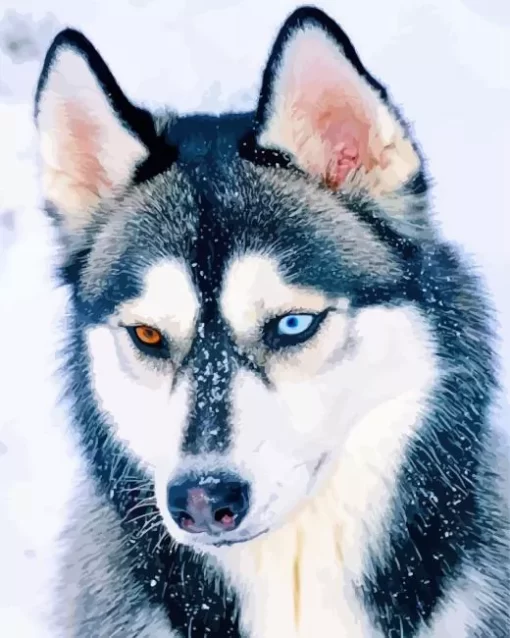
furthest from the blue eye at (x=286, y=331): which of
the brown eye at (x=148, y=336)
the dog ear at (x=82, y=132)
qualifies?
the dog ear at (x=82, y=132)

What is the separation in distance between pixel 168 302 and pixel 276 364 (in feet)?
0.36

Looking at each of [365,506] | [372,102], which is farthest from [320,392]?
[372,102]

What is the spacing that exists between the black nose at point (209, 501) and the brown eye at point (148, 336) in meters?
0.13

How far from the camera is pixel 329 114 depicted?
2.23ft

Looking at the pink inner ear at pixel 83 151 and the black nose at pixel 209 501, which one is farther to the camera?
the pink inner ear at pixel 83 151

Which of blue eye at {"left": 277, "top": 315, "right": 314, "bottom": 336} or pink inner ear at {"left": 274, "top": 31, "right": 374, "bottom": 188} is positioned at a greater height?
pink inner ear at {"left": 274, "top": 31, "right": 374, "bottom": 188}

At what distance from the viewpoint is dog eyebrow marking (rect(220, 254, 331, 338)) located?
657mm

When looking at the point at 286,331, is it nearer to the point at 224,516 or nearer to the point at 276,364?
the point at 276,364

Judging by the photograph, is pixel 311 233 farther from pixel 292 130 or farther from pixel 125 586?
pixel 125 586

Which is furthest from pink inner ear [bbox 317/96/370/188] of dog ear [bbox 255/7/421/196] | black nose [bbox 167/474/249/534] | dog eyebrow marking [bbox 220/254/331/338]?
black nose [bbox 167/474/249/534]

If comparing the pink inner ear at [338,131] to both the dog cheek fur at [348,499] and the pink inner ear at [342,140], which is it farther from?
the dog cheek fur at [348,499]

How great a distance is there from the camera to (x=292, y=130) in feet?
2.27

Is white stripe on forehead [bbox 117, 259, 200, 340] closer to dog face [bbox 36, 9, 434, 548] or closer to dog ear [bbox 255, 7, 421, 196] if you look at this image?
dog face [bbox 36, 9, 434, 548]

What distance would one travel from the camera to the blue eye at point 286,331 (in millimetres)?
660
